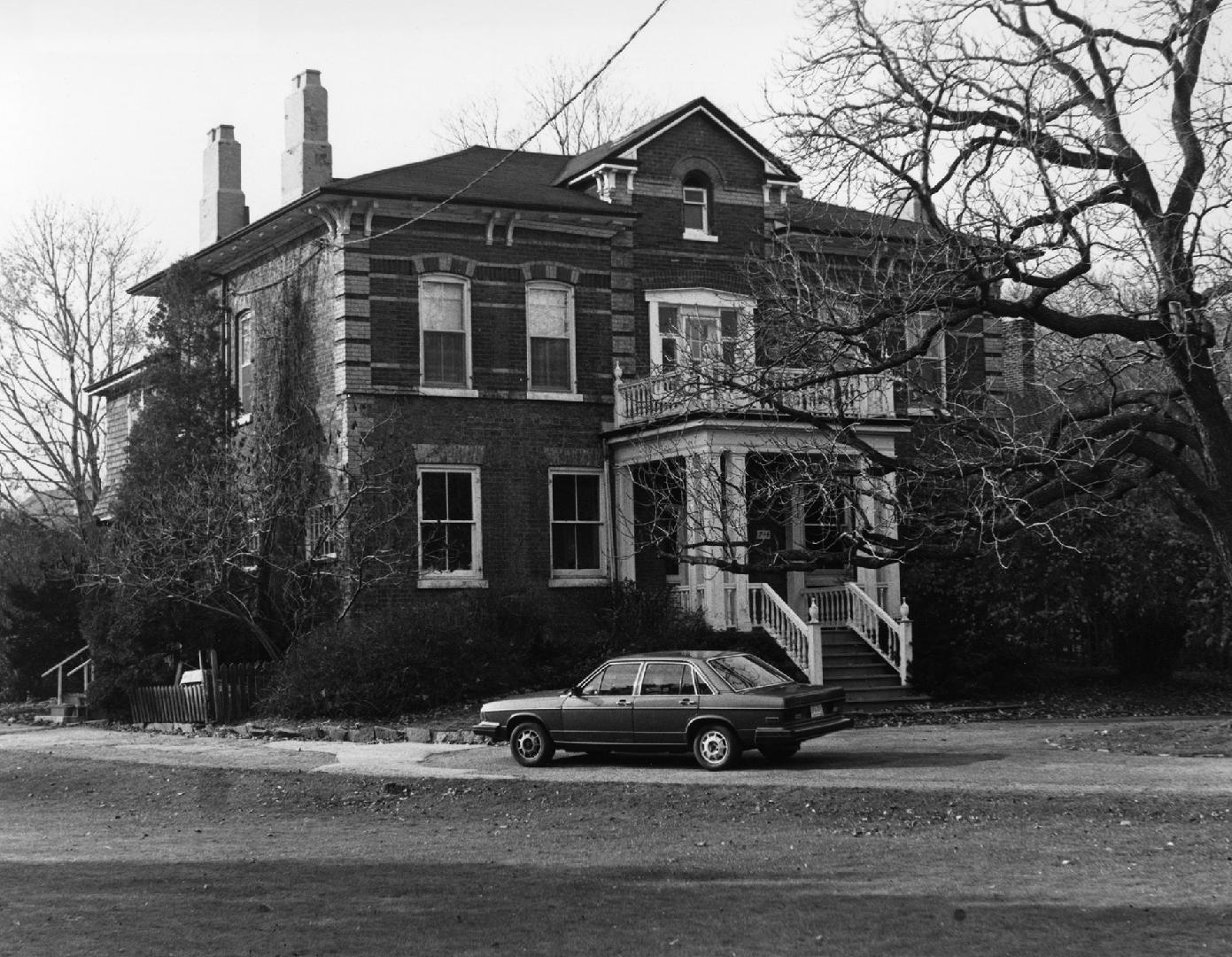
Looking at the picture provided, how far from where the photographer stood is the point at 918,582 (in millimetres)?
28844

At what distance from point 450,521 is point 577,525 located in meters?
2.61

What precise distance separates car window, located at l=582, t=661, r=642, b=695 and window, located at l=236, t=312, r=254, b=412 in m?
14.7

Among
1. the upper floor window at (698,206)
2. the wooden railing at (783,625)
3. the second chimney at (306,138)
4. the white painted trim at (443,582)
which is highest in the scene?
the second chimney at (306,138)

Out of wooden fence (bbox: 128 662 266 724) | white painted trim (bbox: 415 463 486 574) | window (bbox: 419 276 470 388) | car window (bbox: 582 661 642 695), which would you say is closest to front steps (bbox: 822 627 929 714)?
white painted trim (bbox: 415 463 486 574)

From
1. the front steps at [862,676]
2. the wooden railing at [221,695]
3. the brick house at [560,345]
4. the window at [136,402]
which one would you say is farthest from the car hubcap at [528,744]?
the window at [136,402]

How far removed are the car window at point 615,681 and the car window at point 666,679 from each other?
0.17 metres

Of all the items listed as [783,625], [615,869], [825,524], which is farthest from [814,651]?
[615,869]

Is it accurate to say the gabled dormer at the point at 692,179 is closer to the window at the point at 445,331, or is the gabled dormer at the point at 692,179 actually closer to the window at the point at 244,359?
the window at the point at 445,331

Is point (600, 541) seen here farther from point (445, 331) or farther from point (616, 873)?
point (616, 873)

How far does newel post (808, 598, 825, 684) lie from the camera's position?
25609 millimetres

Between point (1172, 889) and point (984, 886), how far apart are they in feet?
4.14

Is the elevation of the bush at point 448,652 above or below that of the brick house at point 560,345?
below

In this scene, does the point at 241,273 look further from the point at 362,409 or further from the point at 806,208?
the point at 806,208

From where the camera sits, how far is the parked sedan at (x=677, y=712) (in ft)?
59.5
